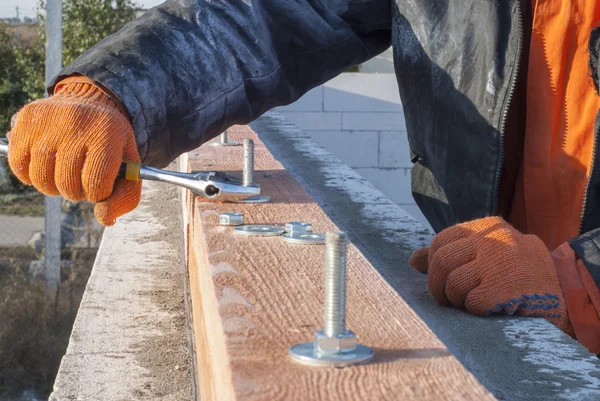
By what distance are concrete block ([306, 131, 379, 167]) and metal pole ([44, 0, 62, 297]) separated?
228 cm

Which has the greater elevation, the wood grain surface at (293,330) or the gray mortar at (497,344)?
the wood grain surface at (293,330)

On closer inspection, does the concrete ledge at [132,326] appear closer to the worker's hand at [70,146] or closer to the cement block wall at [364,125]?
the worker's hand at [70,146]

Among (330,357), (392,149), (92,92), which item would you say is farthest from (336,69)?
(392,149)

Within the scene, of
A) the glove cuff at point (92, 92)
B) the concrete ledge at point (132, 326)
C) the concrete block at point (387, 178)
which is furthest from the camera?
the concrete block at point (387, 178)

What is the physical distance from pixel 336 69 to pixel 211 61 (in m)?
0.53

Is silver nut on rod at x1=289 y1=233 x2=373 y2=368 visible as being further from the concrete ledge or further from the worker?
the concrete ledge

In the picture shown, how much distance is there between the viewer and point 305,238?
1600mm

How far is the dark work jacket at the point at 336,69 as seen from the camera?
201cm

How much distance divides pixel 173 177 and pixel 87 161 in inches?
10.5

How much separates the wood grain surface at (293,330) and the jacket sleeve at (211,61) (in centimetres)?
38

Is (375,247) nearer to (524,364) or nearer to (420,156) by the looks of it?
(420,156)

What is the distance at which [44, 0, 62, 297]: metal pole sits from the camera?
729 cm

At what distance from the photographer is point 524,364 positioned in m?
1.65

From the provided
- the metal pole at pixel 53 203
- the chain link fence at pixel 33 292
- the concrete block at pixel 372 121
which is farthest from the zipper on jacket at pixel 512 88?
the concrete block at pixel 372 121
